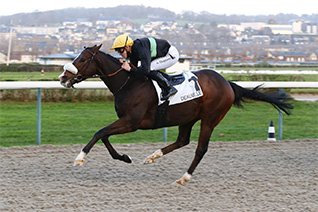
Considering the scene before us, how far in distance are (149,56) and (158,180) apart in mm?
1276

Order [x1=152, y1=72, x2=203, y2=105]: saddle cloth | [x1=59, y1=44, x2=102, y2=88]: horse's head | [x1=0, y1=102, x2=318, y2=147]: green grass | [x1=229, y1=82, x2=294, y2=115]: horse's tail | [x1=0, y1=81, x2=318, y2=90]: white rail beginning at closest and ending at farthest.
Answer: [x1=59, y1=44, x2=102, y2=88]: horse's head, [x1=152, y1=72, x2=203, y2=105]: saddle cloth, [x1=229, y1=82, x2=294, y2=115]: horse's tail, [x1=0, y1=81, x2=318, y2=90]: white rail, [x1=0, y1=102, x2=318, y2=147]: green grass

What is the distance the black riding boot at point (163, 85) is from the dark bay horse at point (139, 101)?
8 centimetres

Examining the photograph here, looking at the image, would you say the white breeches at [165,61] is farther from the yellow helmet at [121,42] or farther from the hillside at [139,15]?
the hillside at [139,15]

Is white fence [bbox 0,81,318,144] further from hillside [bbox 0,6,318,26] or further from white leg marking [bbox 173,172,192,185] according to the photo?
hillside [bbox 0,6,318,26]

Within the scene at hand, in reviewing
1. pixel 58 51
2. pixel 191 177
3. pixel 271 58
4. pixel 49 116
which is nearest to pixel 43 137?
pixel 49 116

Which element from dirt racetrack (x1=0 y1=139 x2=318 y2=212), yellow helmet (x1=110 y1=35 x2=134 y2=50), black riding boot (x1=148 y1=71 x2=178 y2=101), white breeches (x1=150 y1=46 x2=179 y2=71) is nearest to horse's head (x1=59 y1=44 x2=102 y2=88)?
yellow helmet (x1=110 y1=35 x2=134 y2=50)

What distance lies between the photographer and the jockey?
5.34 m

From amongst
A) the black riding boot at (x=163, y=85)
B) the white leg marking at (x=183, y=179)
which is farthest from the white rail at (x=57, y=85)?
the white leg marking at (x=183, y=179)

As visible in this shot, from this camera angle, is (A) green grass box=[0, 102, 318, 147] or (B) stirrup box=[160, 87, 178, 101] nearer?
(B) stirrup box=[160, 87, 178, 101]

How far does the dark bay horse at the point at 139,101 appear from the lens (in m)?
5.28

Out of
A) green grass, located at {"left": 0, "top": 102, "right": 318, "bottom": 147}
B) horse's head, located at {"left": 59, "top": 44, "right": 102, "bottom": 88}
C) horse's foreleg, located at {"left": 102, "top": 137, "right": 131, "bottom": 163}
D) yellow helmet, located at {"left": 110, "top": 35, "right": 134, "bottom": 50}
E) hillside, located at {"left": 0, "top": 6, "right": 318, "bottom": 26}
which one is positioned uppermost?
hillside, located at {"left": 0, "top": 6, "right": 318, "bottom": 26}

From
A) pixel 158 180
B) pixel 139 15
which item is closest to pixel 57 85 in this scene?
pixel 158 180

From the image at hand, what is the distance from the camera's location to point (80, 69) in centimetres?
529

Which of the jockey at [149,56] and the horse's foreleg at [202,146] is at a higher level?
the jockey at [149,56]
